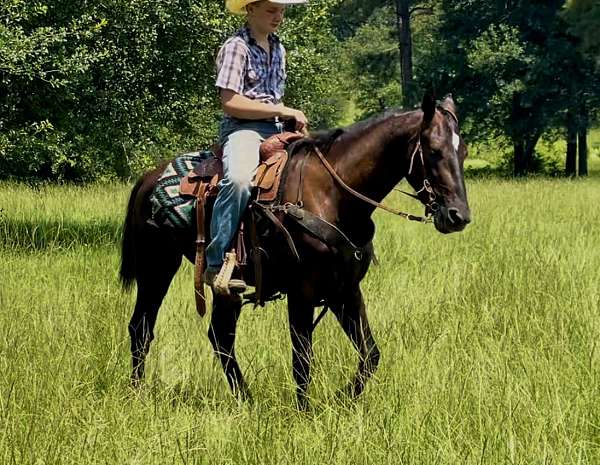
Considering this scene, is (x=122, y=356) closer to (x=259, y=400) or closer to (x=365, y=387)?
(x=259, y=400)

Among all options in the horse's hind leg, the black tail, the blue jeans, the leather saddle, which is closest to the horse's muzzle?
the leather saddle

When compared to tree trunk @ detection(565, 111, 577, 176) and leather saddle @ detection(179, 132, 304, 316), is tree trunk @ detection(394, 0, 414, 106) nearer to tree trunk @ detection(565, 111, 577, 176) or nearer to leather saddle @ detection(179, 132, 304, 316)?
tree trunk @ detection(565, 111, 577, 176)

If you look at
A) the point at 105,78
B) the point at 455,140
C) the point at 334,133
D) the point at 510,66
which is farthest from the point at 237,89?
the point at 510,66

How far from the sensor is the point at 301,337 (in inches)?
186

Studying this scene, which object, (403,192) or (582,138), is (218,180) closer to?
(403,192)

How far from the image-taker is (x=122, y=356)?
218 inches

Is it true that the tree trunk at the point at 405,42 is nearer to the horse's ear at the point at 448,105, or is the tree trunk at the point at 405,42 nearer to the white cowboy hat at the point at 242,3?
the white cowboy hat at the point at 242,3

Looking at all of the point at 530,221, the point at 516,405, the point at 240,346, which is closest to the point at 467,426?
the point at 516,405

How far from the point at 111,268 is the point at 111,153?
3.84 meters

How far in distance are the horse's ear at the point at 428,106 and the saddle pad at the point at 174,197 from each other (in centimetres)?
169

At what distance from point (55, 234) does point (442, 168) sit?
8518 millimetres

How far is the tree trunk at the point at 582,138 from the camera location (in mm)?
30489

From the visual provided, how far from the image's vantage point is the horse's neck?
4.66 meters

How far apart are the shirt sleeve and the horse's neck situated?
0.80m
